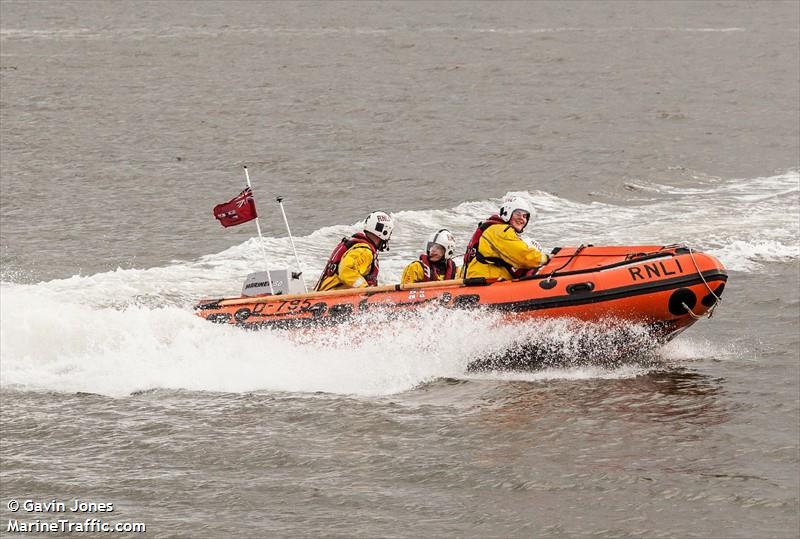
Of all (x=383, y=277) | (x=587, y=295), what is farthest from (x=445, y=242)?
(x=383, y=277)

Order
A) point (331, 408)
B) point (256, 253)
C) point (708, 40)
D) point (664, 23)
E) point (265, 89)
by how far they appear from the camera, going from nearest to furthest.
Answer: point (331, 408), point (256, 253), point (265, 89), point (708, 40), point (664, 23)

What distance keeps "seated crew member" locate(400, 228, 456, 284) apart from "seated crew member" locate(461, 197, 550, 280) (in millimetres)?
307

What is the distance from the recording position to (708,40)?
1578 inches

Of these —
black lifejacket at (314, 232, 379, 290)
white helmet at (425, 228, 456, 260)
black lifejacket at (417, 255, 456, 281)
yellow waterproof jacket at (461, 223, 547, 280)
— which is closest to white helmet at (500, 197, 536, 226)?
yellow waterproof jacket at (461, 223, 547, 280)

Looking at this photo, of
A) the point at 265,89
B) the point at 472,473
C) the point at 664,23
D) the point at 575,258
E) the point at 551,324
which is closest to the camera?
the point at 472,473

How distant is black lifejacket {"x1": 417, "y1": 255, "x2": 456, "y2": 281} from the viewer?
42.8 ft

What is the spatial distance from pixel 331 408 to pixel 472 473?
201 centimetres

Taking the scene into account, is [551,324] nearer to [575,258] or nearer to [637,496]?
[575,258]

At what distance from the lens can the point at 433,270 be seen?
516 inches

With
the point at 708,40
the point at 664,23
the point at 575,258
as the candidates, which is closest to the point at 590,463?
the point at 575,258

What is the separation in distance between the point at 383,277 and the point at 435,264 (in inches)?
129

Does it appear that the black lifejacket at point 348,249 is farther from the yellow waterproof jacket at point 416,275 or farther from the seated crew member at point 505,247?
the seated crew member at point 505,247

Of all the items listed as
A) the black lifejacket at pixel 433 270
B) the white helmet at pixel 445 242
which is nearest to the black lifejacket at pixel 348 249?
the black lifejacket at pixel 433 270

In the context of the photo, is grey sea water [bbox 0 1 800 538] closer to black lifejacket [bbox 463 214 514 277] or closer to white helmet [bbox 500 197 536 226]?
black lifejacket [bbox 463 214 514 277]
